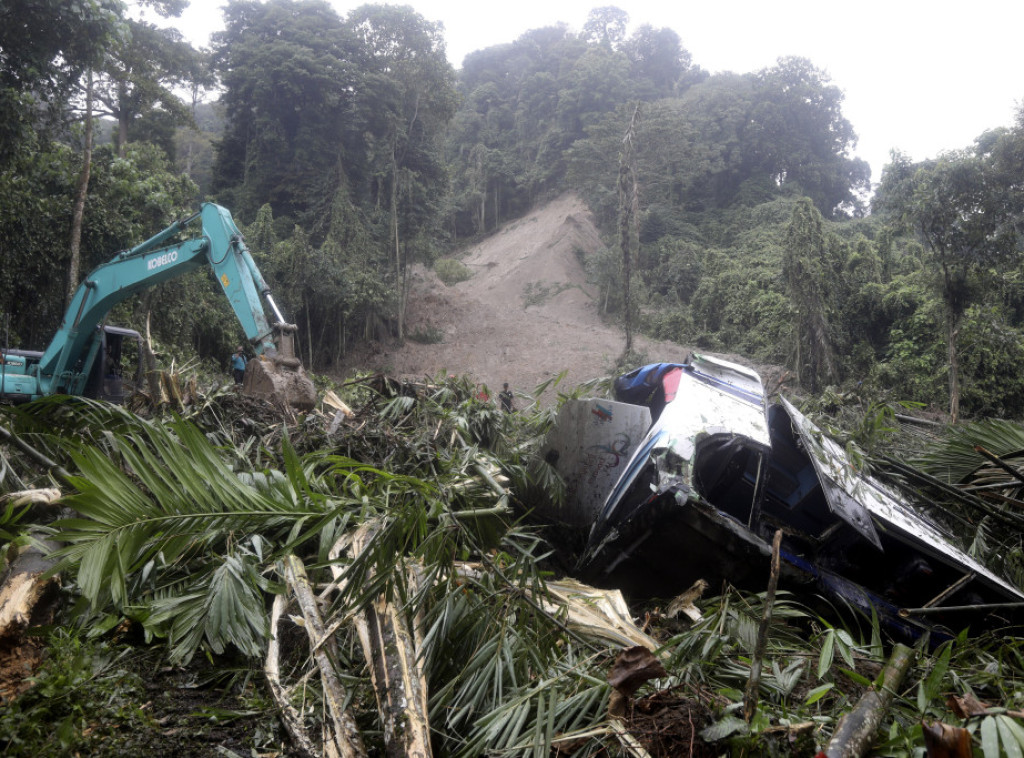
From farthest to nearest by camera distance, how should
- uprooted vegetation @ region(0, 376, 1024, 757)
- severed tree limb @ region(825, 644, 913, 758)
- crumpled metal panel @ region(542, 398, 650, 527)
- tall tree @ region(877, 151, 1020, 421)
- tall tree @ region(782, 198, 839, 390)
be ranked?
tall tree @ region(782, 198, 839, 390), tall tree @ region(877, 151, 1020, 421), crumpled metal panel @ region(542, 398, 650, 527), uprooted vegetation @ region(0, 376, 1024, 757), severed tree limb @ region(825, 644, 913, 758)

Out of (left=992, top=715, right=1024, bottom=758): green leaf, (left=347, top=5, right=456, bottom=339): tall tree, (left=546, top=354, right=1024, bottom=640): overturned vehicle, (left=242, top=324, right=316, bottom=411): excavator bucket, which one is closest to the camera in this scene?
(left=992, top=715, right=1024, bottom=758): green leaf

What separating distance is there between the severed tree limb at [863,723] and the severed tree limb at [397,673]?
1109 mm

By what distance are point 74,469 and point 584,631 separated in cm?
263

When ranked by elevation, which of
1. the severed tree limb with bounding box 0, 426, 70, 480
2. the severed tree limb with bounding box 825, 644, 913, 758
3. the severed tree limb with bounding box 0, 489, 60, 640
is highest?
the severed tree limb with bounding box 0, 426, 70, 480

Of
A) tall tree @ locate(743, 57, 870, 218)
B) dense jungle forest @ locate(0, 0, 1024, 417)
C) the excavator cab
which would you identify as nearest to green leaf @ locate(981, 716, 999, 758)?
the excavator cab

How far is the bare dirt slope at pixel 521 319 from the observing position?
25078 millimetres

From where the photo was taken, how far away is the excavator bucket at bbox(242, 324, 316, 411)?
4.81m

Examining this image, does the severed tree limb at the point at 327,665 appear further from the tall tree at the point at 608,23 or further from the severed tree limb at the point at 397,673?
the tall tree at the point at 608,23

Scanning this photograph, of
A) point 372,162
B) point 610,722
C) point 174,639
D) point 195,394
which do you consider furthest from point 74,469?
point 372,162

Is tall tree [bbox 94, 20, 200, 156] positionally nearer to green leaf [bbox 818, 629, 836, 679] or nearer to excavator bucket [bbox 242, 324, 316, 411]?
excavator bucket [bbox 242, 324, 316, 411]

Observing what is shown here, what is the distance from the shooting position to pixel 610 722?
165 cm

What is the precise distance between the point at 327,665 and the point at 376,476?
120 centimetres

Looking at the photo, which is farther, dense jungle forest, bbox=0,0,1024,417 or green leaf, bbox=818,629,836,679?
dense jungle forest, bbox=0,0,1024,417

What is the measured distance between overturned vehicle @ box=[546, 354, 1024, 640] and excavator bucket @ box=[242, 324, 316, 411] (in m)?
2.13
